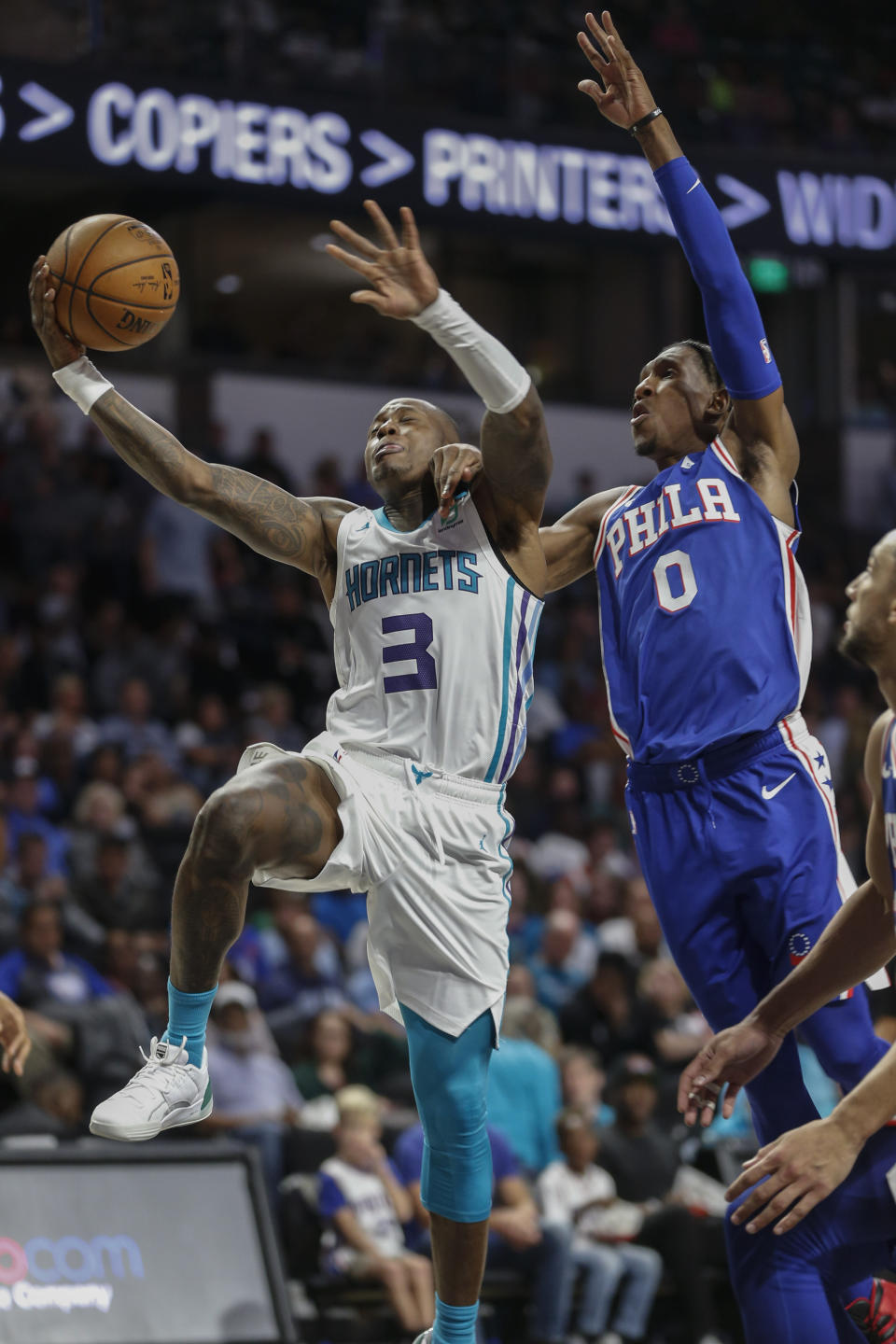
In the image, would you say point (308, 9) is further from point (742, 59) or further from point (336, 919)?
point (336, 919)

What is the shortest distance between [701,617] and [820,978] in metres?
1.00

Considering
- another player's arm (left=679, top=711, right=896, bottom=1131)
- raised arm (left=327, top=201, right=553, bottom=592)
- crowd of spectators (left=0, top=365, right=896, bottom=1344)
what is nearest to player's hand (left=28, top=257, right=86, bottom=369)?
raised arm (left=327, top=201, right=553, bottom=592)

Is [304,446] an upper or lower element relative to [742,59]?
lower

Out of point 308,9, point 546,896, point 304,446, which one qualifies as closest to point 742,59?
point 308,9

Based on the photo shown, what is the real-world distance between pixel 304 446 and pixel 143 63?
5.87 m

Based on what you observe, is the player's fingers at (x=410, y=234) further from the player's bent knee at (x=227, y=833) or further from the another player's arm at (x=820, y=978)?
the another player's arm at (x=820, y=978)

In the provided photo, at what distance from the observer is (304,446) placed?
16.0 meters

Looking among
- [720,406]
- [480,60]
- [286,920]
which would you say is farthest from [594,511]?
[480,60]

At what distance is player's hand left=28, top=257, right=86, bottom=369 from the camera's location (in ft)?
15.8

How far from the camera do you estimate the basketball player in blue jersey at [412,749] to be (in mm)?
4398

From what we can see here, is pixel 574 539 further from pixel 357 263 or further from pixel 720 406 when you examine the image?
pixel 357 263

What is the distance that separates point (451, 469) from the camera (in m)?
4.71

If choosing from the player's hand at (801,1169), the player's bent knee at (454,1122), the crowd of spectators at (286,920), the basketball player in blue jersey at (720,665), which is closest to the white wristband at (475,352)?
the basketball player in blue jersey at (720,665)

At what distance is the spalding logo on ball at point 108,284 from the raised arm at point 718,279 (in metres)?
1.29
